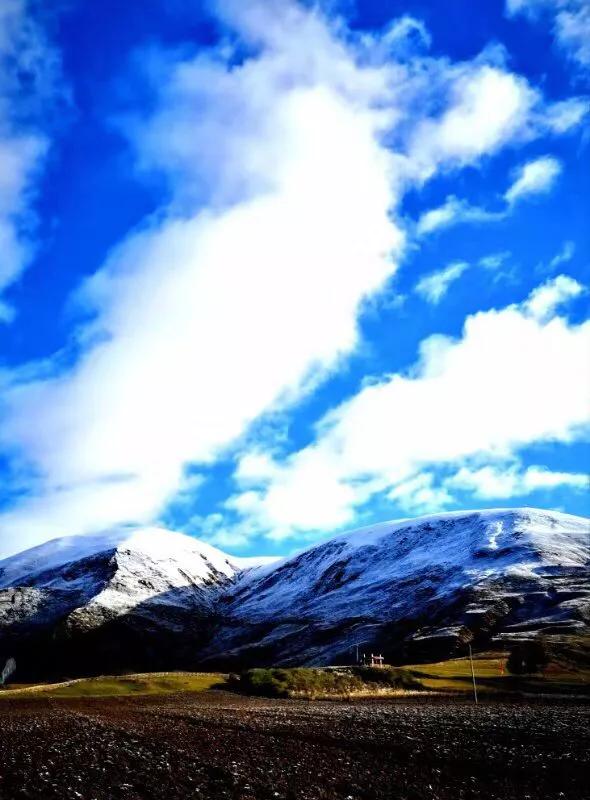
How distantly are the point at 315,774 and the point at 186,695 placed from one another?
5488 centimetres

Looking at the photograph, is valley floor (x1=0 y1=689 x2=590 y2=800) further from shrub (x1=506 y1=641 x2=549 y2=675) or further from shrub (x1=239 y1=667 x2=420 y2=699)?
shrub (x1=506 y1=641 x2=549 y2=675)

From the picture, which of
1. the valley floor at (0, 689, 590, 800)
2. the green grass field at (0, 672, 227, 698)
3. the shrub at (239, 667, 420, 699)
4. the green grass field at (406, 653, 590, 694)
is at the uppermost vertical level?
the valley floor at (0, 689, 590, 800)

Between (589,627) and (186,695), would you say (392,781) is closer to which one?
(186,695)

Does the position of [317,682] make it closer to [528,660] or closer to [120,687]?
[120,687]

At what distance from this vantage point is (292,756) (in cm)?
2848

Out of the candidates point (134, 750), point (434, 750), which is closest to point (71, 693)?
point (134, 750)

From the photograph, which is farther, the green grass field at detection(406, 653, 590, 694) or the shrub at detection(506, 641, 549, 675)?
the shrub at detection(506, 641, 549, 675)

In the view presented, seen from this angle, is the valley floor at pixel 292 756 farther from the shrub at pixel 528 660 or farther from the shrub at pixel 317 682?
the shrub at pixel 528 660

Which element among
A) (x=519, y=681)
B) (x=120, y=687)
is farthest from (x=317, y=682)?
(x=519, y=681)

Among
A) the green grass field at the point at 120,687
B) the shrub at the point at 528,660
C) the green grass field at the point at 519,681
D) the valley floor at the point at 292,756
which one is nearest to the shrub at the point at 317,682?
the green grass field at the point at 519,681

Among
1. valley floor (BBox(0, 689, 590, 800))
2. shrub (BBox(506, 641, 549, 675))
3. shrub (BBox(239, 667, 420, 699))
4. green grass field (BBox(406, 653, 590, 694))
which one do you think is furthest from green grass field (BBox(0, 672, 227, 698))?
shrub (BBox(506, 641, 549, 675))

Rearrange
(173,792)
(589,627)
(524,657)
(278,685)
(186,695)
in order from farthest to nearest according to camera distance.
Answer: (589,627)
(524,657)
(278,685)
(186,695)
(173,792)

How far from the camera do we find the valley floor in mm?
21953

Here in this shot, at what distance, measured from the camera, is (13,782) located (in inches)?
830
